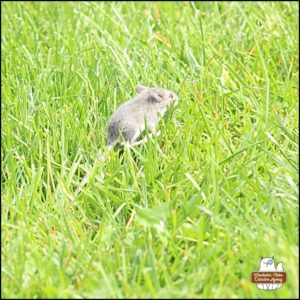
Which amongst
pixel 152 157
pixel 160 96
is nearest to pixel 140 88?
pixel 160 96

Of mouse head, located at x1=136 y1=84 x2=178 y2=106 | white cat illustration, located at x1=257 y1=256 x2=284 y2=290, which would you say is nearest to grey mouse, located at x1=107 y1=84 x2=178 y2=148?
mouse head, located at x1=136 y1=84 x2=178 y2=106

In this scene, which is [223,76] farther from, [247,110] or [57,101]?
[57,101]

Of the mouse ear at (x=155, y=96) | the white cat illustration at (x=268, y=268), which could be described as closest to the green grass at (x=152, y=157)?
the white cat illustration at (x=268, y=268)

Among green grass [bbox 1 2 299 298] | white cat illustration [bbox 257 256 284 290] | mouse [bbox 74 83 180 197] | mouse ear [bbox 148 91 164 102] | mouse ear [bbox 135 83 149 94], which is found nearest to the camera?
white cat illustration [bbox 257 256 284 290]

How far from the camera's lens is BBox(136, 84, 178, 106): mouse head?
5.12 meters

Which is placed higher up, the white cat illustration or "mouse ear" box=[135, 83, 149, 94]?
"mouse ear" box=[135, 83, 149, 94]

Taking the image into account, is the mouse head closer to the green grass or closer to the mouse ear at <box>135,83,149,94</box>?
the mouse ear at <box>135,83,149,94</box>

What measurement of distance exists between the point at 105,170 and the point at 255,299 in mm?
1523

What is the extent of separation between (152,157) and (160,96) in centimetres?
65

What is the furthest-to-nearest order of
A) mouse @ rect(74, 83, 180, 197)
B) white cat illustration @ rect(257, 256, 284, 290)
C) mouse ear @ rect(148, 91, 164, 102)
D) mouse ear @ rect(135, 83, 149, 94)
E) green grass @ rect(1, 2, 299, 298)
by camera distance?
mouse ear @ rect(135, 83, 149, 94) → mouse ear @ rect(148, 91, 164, 102) → mouse @ rect(74, 83, 180, 197) → green grass @ rect(1, 2, 299, 298) → white cat illustration @ rect(257, 256, 284, 290)

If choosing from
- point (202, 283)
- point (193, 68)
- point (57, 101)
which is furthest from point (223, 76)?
point (202, 283)

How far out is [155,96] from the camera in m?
5.12

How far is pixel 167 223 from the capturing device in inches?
159

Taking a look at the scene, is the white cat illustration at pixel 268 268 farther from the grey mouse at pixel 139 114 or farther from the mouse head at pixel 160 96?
the mouse head at pixel 160 96
